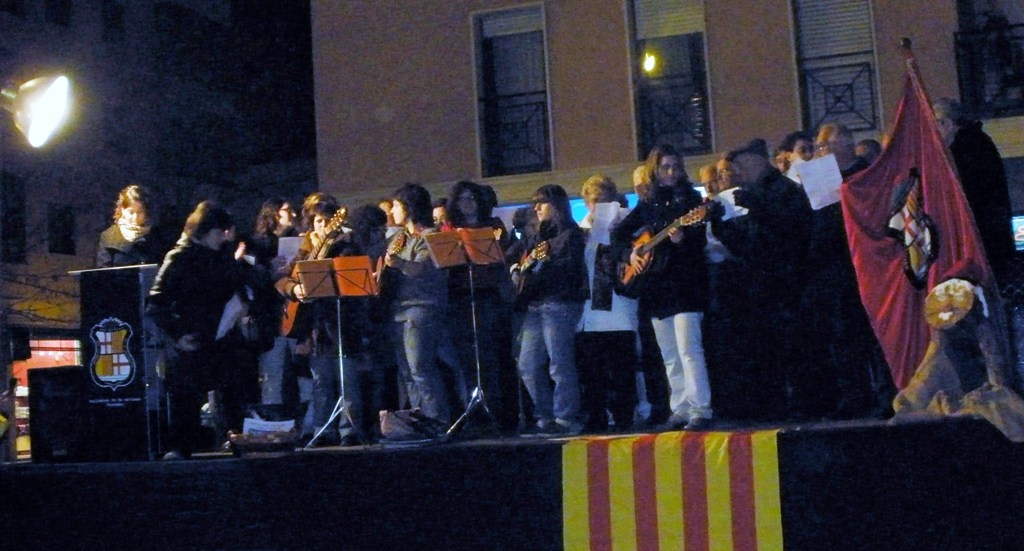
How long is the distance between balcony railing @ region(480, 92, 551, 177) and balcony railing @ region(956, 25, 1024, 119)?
5.33m

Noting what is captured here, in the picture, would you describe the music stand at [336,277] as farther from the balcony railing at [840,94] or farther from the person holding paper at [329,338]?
the balcony railing at [840,94]

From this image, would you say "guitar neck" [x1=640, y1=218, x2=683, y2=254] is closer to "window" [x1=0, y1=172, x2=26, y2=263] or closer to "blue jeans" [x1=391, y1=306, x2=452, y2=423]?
"blue jeans" [x1=391, y1=306, x2=452, y2=423]

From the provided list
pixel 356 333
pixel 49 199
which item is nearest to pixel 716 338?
pixel 356 333

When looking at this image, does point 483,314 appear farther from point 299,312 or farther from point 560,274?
point 299,312

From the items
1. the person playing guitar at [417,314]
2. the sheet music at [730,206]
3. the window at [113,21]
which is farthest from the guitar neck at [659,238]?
the window at [113,21]

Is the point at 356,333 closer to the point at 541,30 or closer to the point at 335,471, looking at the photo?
the point at 335,471

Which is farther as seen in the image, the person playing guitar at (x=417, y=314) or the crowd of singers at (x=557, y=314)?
the person playing guitar at (x=417, y=314)

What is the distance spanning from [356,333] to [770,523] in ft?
10.5

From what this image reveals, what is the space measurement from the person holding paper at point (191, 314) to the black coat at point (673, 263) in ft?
8.42

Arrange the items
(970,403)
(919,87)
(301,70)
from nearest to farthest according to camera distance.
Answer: (970,403)
(919,87)
(301,70)

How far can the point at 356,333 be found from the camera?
7.51 meters

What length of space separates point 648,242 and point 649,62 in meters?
8.94

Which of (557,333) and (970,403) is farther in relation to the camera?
(557,333)

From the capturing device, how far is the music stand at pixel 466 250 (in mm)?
7051
